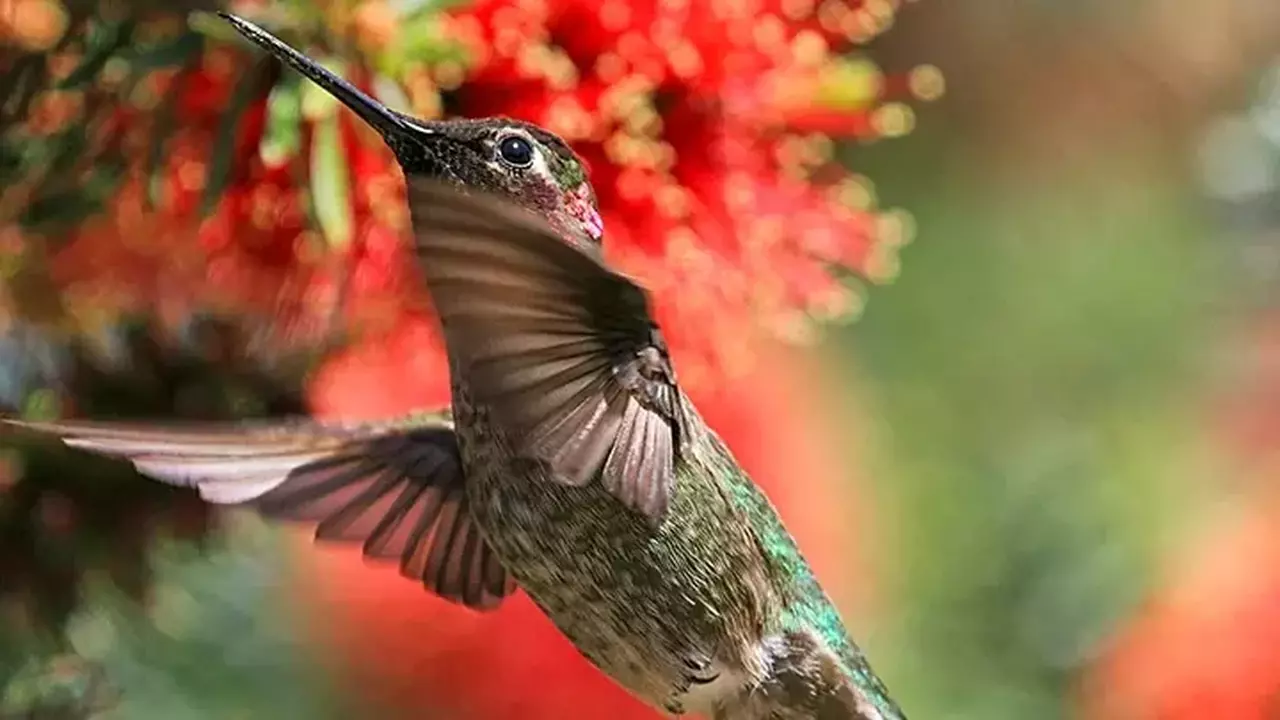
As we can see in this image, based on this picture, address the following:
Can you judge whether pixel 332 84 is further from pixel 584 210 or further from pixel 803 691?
pixel 803 691

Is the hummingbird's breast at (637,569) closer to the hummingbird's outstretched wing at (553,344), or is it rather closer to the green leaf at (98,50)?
the hummingbird's outstretched wing at (553,344)

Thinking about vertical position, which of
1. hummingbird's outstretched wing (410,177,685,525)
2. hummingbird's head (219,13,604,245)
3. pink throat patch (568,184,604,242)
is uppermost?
pink throat patch (568,184,604,242)

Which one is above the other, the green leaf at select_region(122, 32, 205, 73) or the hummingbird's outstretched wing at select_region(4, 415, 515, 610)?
the green leaf at select_region(122, 32, 205, 73)

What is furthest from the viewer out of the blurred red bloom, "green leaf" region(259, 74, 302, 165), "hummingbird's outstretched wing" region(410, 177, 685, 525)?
the blurred red bloom

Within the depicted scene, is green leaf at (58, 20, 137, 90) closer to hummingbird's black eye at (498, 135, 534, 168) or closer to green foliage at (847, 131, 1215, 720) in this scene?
hummingbird's black eye at (498, 135, 534, 168)

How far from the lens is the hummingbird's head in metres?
0.22

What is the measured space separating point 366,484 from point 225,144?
0.08 meters

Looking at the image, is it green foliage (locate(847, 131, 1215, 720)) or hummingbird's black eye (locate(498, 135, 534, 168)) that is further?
green foliage (locate(847, 131, 1215, 720))

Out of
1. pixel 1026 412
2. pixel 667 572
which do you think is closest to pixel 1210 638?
pixel 1026 412

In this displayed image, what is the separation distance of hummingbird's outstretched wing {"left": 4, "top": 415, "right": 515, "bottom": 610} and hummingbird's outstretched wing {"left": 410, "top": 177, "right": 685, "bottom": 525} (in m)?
0.07

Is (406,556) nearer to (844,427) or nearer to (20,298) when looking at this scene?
(20,298)

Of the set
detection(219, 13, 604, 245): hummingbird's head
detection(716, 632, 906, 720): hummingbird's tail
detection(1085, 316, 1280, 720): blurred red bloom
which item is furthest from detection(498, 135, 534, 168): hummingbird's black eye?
detection(1085, 316, 1280, 720): blurred red bloom

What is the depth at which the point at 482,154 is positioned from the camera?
241mm

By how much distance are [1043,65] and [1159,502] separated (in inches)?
11.5
